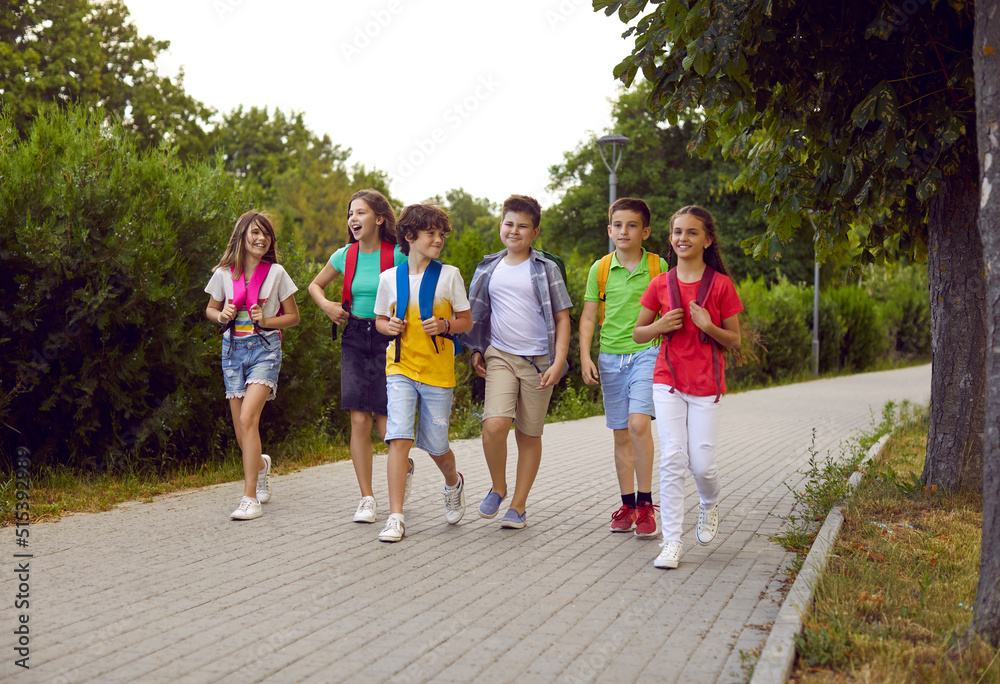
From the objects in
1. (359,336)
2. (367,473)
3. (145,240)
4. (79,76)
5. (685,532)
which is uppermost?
(79,76)

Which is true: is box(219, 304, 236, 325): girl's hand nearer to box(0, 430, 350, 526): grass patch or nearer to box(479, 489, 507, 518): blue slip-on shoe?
box(0, 430, 350, 526): grass patch

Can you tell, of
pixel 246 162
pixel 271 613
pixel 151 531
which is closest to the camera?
pixel 271 613

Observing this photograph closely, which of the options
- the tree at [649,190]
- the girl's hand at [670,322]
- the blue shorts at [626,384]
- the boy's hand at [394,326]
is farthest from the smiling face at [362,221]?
the tree at [649,190]

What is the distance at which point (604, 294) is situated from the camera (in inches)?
227

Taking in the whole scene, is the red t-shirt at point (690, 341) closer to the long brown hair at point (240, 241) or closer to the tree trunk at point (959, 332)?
the tree trunk at point (959, 332)

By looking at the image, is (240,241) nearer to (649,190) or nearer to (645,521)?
(645,521)

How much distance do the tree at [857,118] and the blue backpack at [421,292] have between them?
5.29 ft

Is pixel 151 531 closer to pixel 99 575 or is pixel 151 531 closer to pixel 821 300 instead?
pixel 99 575

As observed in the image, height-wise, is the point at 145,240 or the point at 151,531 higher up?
the point at 145,240

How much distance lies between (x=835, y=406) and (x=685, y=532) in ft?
37.1

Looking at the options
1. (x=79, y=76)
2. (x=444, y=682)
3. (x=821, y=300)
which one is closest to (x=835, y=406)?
(x=821, y=300)

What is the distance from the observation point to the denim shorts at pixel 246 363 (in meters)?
6.10

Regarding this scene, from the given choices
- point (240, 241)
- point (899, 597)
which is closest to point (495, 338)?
point (240, 241)

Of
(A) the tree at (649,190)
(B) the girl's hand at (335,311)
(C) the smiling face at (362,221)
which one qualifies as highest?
(A) the tree at (649,190)
